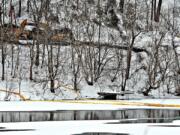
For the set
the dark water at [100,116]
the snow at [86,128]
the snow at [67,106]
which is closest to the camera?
the snow at [86,128]

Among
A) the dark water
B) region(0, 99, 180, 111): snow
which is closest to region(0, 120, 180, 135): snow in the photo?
the dark water

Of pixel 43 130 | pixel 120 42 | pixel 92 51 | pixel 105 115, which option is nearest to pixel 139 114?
pixel 105 115

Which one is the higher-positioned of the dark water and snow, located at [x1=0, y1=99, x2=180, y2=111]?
snow, located at [x1=0, y1=99, x2=180, y2=111]

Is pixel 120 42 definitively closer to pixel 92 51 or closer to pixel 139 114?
pixel 92 51

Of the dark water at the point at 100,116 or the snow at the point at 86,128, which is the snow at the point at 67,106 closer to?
the dark water at the point at 100,116

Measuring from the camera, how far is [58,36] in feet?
103

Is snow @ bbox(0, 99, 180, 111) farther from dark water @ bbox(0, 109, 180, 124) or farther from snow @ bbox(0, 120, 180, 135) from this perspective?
snow @ bbox(0, 120, 180, 135)

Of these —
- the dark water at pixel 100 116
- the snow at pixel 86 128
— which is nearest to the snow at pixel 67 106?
the dark water at pixel 100 116

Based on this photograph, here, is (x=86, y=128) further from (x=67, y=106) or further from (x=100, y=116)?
(x=67, y=106)

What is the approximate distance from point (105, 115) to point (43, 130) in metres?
3.80

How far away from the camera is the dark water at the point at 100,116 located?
15906 millimetres

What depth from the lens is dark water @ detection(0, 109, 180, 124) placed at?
15.9m

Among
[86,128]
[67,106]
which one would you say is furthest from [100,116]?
[86,128]

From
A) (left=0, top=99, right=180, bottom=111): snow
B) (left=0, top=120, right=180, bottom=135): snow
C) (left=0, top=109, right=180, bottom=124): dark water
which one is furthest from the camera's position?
(left=0, top=99, right=180, bottom=111): snow
